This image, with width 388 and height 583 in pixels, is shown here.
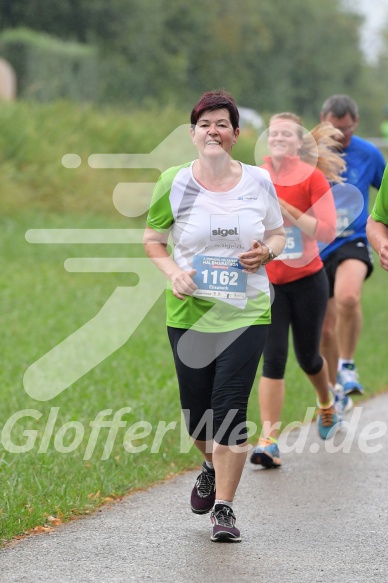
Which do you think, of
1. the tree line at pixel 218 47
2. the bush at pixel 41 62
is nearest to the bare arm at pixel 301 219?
the bush at pixel 41 62

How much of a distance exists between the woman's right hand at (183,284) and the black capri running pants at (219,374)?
0.28m

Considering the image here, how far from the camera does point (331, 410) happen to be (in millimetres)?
8641

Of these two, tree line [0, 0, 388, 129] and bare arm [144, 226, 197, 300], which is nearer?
bare arm [144, 226, 197, 300]

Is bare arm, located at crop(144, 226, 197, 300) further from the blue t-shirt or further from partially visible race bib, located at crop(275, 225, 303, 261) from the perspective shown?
the blue t-shirt

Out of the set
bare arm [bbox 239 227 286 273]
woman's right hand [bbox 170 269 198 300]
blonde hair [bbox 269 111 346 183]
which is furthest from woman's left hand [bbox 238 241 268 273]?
blonde hair [bbox 269 111 346 183]

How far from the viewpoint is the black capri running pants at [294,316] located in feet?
25.3

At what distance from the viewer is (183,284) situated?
5.71 metres

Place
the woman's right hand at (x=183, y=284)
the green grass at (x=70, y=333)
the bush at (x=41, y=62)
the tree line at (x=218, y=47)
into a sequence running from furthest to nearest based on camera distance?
the tree line at (x=218, y=47) → the bush at (x=41, y=62) → the green grass at (x=70, y=333) → the woman's right hand at (x=183, y=284)

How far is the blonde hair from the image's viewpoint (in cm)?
780

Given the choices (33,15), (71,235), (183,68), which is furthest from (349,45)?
(71,235)

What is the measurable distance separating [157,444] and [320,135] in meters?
2.34

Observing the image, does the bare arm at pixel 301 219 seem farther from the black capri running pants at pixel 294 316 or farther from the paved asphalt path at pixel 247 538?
the paved asphalt path at pixel 247 538

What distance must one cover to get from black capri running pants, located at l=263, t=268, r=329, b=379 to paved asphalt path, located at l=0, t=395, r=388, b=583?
703mm

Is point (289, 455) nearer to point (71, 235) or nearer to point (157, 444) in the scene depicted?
point (157, 444)
